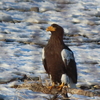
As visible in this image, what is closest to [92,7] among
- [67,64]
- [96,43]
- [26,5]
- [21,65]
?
[26,5]

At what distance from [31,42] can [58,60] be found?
3291 millimetres

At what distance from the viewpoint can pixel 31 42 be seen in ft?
28.4

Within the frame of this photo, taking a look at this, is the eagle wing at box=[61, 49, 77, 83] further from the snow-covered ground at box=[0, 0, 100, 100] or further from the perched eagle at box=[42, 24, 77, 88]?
the snow-covered ground at box=[0, 0, 100, 100]

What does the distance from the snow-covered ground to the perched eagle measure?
167mm

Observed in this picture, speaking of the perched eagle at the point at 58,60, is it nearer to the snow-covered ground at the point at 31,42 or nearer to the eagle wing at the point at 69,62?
the eagle wing at the point at 69,62

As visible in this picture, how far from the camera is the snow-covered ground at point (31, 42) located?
16.7ft

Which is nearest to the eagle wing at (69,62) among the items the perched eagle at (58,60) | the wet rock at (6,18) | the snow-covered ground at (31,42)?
the perched eagle at (58,60)

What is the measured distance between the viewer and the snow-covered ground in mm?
5098

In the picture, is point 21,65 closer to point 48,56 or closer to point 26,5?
point 48,56

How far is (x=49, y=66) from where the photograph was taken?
5.47m

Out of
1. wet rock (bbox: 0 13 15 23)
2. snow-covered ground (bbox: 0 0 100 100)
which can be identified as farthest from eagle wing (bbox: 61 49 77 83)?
wet rock (bbox: 0 13 15 23)

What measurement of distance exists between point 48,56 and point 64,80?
0.39m

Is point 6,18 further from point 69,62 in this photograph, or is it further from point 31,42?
point 69,62

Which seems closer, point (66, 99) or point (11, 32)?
point (66, 99)
